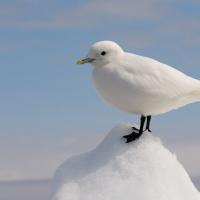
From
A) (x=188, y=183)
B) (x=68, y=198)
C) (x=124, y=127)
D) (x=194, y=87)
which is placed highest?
(x=194, y=87)

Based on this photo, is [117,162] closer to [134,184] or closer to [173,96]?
[134,184]

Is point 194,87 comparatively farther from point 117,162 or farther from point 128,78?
point 117,162

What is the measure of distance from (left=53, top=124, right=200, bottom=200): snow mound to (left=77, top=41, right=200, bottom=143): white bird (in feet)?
0.87

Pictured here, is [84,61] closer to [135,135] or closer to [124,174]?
[135,135]

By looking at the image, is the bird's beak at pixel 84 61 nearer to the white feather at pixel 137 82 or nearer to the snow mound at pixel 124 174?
the white feather at pixel 137 82

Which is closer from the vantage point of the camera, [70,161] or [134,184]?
[134,184]

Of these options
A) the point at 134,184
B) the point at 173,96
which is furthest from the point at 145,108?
the point at 134,184

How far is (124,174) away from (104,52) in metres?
1.76

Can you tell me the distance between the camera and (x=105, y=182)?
27.2ft

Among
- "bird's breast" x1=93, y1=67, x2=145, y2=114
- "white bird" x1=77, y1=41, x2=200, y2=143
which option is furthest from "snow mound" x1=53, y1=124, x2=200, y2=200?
"bird's breast" x1=93, y1=67, x2=145, y2=114

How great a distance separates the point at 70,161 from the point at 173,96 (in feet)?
5.55

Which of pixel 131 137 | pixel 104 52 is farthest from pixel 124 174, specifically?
pixel 104 52

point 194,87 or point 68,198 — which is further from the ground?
point 194,87

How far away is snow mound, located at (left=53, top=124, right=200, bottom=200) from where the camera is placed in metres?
8.21
